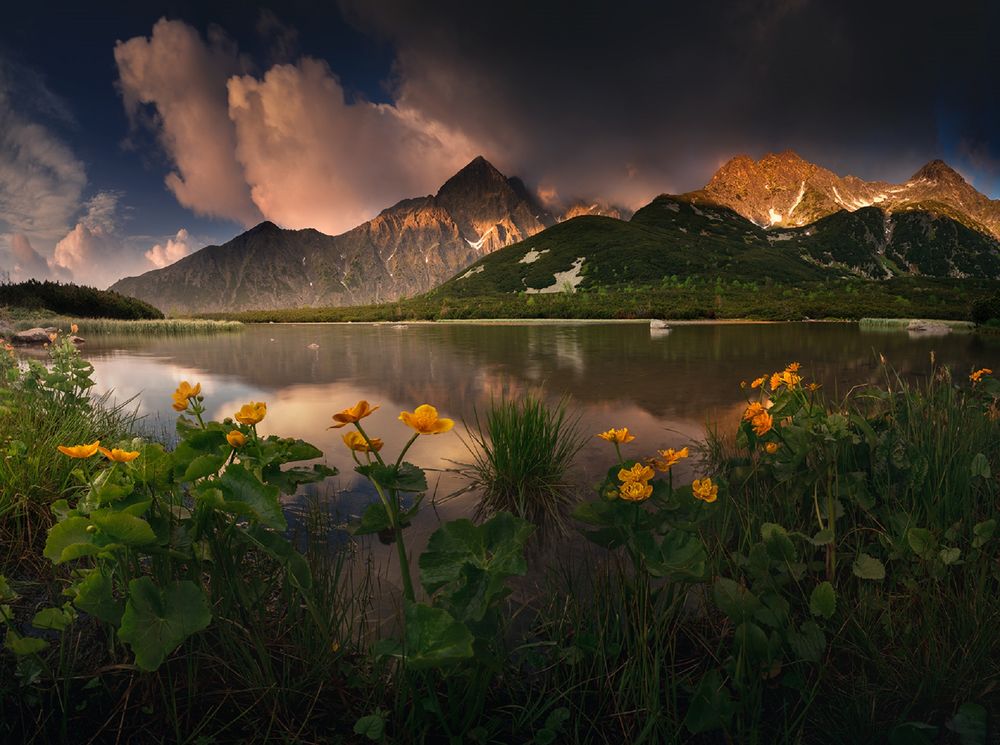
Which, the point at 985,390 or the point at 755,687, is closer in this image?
the point at 755,687

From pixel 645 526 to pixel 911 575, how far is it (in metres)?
1.36

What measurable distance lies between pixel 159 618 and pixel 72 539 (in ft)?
1.47

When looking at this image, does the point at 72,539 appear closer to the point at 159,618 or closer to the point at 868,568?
the point at 159,618

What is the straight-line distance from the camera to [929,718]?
1.86 m

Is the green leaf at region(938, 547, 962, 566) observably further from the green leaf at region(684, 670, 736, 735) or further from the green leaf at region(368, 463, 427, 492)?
the green leaf at region(368, 463, 427, 492)

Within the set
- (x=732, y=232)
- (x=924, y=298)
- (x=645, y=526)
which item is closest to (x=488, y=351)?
(x=645, y=526)

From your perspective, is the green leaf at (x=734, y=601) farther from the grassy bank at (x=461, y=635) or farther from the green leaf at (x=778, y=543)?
the green leaf at (x=778, y=543)

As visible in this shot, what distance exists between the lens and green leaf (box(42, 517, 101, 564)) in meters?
1.63

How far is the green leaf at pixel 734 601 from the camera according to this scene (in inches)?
78.2

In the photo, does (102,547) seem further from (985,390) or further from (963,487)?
(985,390)

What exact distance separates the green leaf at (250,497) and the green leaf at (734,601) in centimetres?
176

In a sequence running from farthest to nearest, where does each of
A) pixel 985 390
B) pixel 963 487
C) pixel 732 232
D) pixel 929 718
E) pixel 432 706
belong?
1. pixel 732 232
2. pixel 985 390
3. pixel 963 487
4. pixel 929 718
5. pixel 432 706

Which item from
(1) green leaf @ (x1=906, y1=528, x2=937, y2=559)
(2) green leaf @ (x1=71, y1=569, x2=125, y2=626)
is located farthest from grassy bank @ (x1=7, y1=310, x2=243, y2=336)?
(1) green leaf @ (x1=906, y1=528, x2=937, y2=559)

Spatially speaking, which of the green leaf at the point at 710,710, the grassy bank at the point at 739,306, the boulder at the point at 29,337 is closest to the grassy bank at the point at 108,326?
the boulder at the point at 29,337
